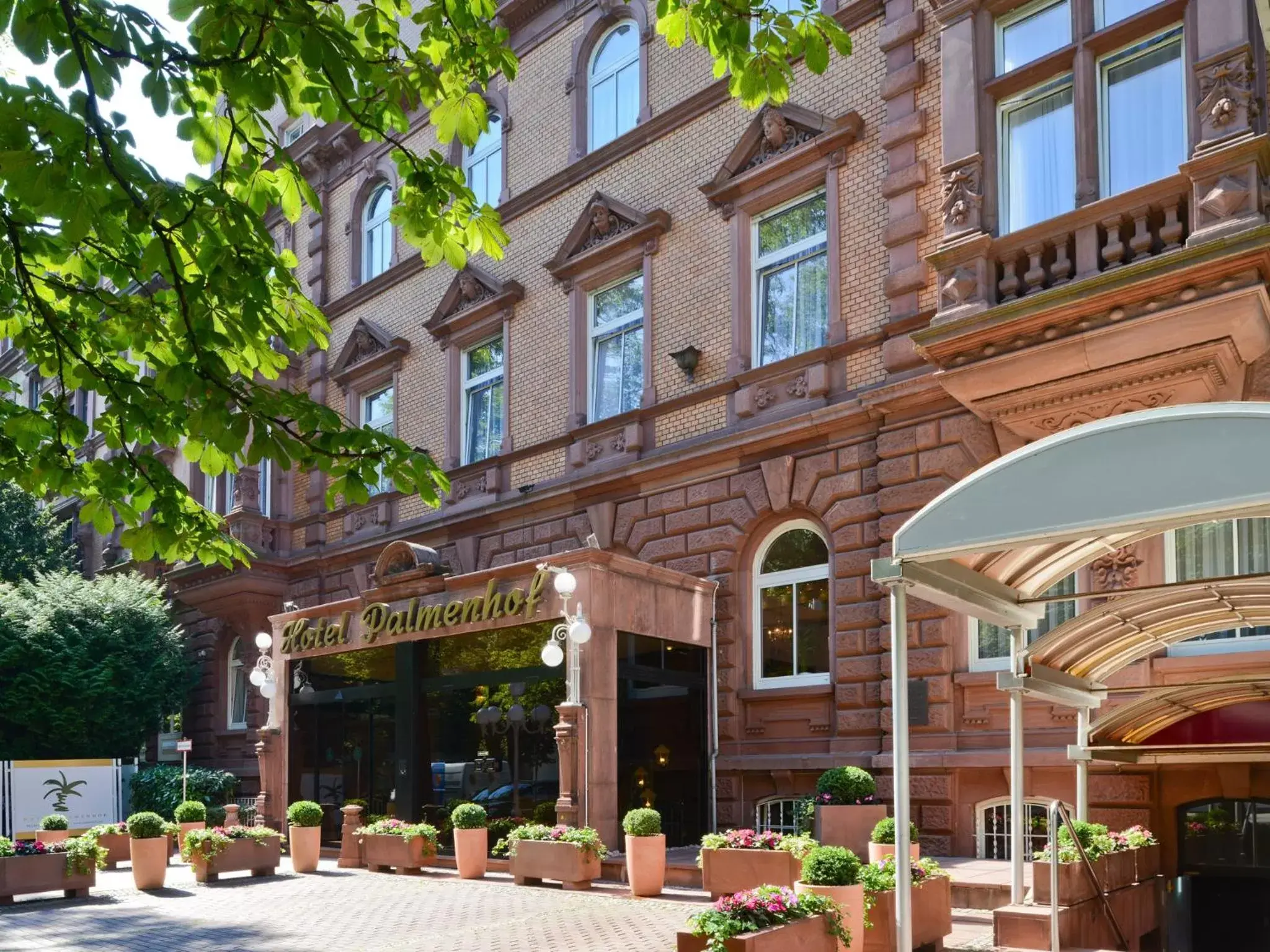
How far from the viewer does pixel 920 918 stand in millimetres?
10844

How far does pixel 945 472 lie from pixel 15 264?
11969 millimetres

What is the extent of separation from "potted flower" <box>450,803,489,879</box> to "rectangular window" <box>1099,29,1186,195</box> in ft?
39.3

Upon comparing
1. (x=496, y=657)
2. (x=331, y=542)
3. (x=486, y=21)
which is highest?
(x=486, y=21)

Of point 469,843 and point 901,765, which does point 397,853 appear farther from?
point 901,765

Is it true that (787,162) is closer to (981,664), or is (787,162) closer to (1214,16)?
(1214,16)

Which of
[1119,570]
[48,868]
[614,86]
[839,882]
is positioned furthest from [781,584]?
[48,868]

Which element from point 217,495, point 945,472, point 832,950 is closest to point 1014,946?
point 832,950

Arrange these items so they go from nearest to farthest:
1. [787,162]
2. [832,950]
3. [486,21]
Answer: [486,21] < [832,950] < [787,162]

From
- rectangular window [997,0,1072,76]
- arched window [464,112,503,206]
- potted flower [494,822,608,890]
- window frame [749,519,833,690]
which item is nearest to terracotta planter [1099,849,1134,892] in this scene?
window frame [749,519,833,690]

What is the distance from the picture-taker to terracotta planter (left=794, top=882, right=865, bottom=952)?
32.9 feet

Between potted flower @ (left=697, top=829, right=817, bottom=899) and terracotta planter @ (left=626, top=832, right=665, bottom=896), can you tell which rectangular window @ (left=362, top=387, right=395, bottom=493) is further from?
potted flower @ (left=697, top=829, right=817, bottom=899)

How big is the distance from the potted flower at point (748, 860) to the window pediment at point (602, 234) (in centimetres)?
1099

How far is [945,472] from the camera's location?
16.7 metres

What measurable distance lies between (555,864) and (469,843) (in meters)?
2.18
